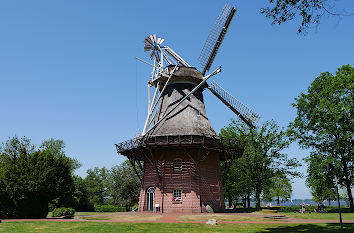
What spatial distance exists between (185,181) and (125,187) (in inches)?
874

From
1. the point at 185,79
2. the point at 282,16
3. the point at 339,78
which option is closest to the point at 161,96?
the point at 185,79

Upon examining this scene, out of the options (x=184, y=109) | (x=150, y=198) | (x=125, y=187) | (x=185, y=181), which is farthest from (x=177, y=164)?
(x=125, y=187)

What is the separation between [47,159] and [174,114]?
12.0 meters

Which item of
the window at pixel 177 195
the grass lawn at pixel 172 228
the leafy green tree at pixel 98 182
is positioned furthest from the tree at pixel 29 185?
the leafy green tree at pixel 98 182

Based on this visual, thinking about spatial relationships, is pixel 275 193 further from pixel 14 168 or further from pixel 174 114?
pixel 14 168

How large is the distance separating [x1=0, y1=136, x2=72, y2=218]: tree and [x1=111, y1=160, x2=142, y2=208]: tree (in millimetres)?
23044

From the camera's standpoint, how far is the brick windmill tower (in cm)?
2467

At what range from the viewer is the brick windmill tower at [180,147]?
24.7m

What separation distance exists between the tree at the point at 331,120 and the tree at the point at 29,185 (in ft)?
82.0

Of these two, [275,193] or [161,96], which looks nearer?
[161,96]

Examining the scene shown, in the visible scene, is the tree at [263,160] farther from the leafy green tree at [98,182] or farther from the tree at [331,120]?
the leafy green tree at [98,182]

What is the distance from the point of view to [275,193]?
224 feet

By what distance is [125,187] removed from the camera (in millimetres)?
44750

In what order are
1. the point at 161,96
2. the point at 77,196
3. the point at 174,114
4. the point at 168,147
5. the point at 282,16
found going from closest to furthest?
the point at 282,16
the point at 168,147
the point at 174,114
the point at 161,96
the point at 77,196
